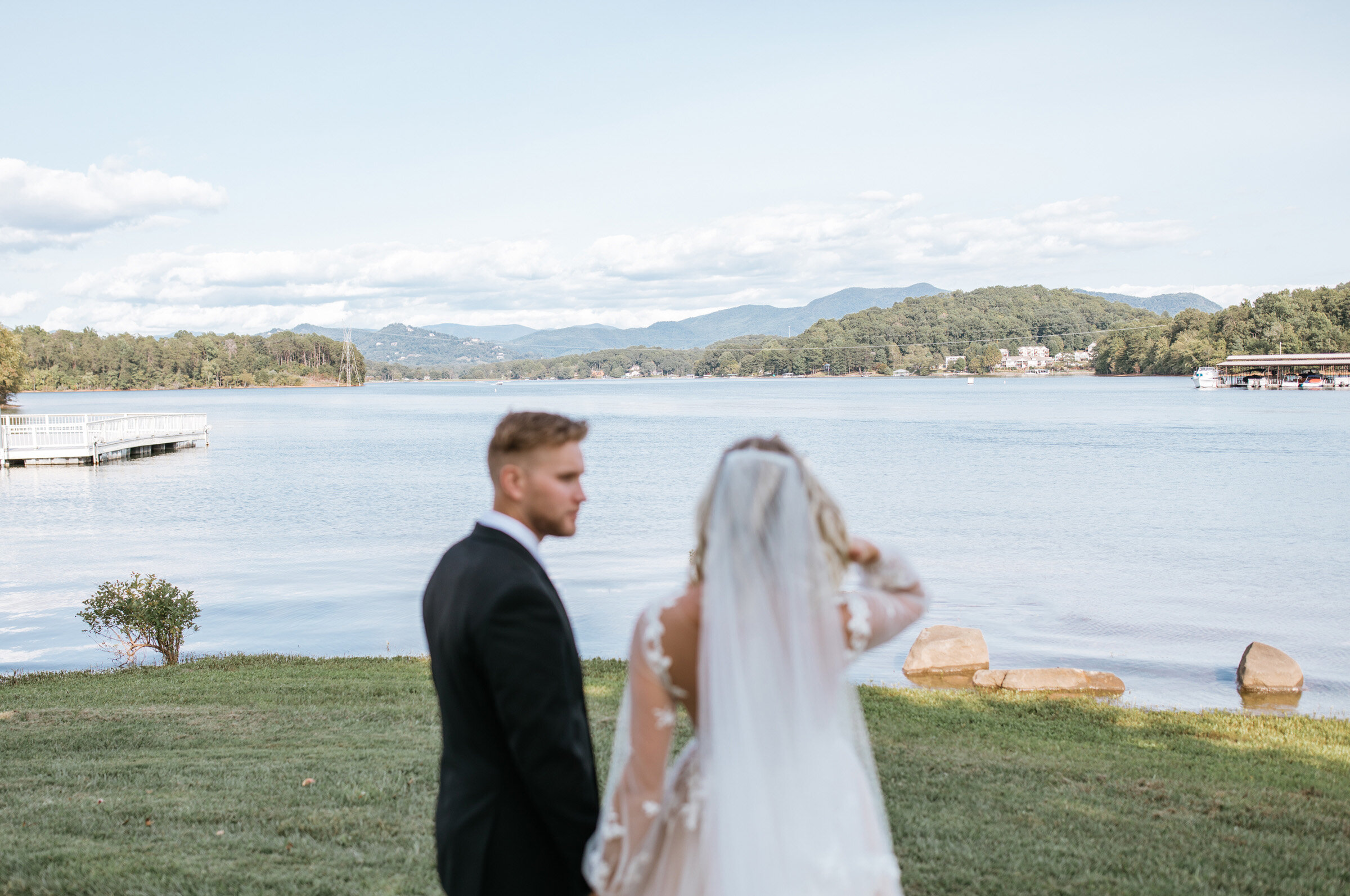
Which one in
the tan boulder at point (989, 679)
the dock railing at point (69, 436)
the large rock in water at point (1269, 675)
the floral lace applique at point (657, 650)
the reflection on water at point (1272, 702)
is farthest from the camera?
the dock railing at point (69, 436)

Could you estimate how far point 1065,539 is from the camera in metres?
26.1

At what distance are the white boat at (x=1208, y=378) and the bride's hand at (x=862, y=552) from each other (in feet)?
486

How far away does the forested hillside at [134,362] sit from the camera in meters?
163

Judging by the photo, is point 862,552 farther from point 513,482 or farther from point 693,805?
point 513,482

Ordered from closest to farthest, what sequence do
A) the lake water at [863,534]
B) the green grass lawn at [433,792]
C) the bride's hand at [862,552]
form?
the bride's hand at [862,552] < the green grass lawn at [433,792] < the lake water at [863,534]

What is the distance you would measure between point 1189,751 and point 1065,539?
19141 mm

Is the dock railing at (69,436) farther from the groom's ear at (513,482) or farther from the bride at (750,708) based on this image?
the bride at (750,708)

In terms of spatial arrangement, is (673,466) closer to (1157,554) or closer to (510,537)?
(1157,554)

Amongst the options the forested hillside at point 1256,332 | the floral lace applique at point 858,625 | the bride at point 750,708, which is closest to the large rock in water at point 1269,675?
the bride at point 750,708

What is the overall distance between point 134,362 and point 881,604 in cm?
19047

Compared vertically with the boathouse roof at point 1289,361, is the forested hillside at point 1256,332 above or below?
above

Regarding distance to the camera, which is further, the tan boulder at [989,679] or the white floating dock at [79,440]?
the white floating dock at [79,440]

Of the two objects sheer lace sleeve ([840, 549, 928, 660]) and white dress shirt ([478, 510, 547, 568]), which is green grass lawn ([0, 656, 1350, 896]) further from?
white dress shirt ([478, 510, 547, 568])

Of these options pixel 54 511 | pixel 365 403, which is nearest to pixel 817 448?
pixel 54 511
